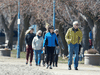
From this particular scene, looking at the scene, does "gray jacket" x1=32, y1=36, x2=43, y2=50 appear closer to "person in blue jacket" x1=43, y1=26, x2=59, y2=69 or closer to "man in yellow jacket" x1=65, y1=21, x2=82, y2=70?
"person in blue jacket" x1=43, y1=26, x2=59, y2=69

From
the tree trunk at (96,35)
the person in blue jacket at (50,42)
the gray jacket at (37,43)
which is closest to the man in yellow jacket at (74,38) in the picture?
the person in blue jacket at (50,42)

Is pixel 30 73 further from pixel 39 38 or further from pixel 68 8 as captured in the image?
pixel 68 8

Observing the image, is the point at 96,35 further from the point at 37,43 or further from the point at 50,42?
the point at 50,42

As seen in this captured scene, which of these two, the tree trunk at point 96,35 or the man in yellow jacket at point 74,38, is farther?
the tree trunk at point 96,35

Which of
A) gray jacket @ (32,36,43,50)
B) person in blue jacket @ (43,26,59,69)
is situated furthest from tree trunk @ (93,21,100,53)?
person in blue jacket @ (43,26,59,69)

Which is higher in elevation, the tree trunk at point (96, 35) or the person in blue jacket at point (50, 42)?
the tree trunk at point (96, 35)

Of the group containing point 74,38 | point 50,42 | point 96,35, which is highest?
point 96,35

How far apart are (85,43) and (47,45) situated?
13549 mm

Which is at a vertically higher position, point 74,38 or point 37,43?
point 74,38

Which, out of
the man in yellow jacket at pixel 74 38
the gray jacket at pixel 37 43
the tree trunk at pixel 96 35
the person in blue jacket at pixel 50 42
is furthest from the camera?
the tree trunk at pixel 96 35

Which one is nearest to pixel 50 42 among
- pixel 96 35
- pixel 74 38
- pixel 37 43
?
pixel 74 38

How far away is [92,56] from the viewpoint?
1564 cm

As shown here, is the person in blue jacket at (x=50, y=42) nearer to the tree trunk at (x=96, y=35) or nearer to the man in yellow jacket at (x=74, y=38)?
the man in yellow jacket at (x=74, y=38)

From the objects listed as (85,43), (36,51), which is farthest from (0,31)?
(36,51)
